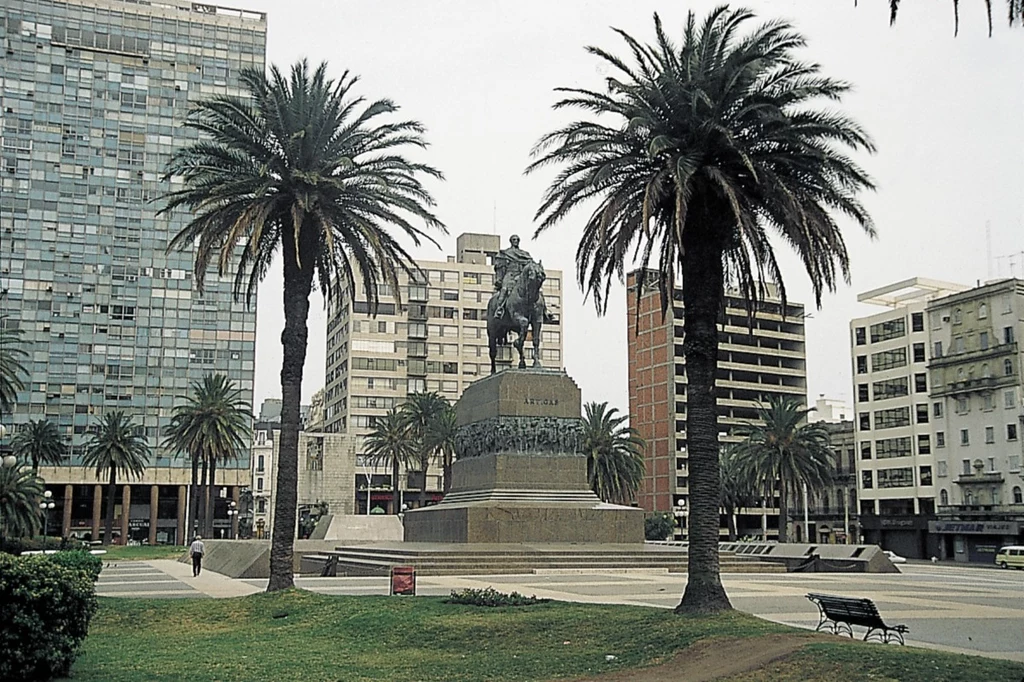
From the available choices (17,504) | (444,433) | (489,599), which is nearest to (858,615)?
(489,599)

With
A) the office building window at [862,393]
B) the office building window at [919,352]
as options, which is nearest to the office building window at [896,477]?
the office building window at [862,393]

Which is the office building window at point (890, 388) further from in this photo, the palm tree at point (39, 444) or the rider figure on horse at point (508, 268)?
the palm tree at point (39, 444)

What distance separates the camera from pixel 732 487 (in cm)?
10250

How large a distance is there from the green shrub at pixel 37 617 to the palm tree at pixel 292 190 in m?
11.3

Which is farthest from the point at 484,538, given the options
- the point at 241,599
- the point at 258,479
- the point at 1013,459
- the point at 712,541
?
the point at 258,479

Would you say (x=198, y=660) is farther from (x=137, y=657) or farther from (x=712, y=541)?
(x=712, y=541)

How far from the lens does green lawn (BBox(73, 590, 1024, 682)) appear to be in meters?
13.3

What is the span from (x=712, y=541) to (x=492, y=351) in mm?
26233

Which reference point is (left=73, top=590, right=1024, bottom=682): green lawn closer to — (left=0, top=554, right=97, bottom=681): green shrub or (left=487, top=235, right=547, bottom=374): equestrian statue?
(left=0, top=554, right=97, bottom=681): green shrub

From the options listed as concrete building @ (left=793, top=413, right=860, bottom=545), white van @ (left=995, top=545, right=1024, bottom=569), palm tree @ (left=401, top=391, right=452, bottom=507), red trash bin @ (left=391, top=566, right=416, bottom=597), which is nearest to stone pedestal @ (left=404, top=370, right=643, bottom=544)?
red trash bin @ (left=391, top=566, right=416, bottom=597)

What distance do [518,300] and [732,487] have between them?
6457 cm

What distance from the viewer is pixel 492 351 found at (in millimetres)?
44969

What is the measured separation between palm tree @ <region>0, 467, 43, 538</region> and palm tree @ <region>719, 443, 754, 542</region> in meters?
52.6

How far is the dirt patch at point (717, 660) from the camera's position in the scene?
13789 mm
